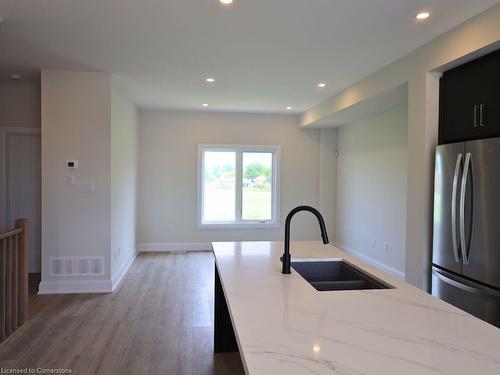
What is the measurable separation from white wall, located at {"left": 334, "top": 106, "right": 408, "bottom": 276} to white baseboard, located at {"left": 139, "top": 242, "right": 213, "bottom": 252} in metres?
2.64

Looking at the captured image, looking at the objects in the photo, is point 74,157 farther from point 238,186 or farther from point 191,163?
point 238,186

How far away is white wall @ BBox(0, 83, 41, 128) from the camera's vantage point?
492 cm

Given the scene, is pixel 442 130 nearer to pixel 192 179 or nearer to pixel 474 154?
pixel 474 154

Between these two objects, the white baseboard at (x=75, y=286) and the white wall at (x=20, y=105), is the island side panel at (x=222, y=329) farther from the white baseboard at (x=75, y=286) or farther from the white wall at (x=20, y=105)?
the white wall at (x=20, y=105)

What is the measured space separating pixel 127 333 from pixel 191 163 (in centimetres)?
396

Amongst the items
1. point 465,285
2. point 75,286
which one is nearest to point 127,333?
point 75,286

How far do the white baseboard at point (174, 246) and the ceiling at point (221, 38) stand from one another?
10.1 feet

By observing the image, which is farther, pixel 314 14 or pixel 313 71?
pixel 313 71

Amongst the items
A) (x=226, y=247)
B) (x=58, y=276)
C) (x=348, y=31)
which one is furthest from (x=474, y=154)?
(x=58, y=276)

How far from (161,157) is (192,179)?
2.28 feet

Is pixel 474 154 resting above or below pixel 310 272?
above

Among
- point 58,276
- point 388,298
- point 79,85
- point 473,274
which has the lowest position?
point 58,276

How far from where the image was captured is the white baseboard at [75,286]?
4.31m

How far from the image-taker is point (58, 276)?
4.33m
